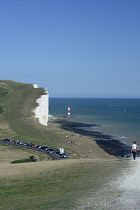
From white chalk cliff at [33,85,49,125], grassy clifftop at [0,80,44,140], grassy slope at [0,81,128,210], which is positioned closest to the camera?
grassy slope at [0,81,128,210]

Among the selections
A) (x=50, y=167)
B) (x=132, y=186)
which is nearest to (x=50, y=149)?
(x=50, y=167)

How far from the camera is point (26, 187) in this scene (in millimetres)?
16391

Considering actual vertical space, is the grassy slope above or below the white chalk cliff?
below

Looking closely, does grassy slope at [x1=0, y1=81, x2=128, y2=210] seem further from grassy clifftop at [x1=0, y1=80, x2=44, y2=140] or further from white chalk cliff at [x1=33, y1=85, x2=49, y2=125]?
white chalk cliff at [x1=33, y1=85, x2=49, y2=125]

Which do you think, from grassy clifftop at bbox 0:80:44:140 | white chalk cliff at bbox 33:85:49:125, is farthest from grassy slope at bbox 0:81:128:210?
white chalk cliff at bbox 33:85:49:125

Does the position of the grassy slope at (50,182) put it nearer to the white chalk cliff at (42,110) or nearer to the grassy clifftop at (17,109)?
the grassy clifftop at (17,109)

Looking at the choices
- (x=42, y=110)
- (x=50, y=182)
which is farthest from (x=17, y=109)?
(x=50, y=182)

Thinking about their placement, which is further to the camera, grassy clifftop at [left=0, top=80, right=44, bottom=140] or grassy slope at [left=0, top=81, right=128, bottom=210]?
grassy clifftop at [left=0, top=80, right=44, bottom=140]

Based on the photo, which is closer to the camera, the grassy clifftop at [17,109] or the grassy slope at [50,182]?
the grassy slope at [50,182]

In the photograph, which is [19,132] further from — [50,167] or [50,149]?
[50,167]

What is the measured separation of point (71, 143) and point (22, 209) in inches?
1509

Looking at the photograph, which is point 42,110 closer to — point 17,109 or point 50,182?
point 17,109

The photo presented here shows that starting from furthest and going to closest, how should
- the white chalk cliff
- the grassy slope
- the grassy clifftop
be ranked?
1. the white chalk cliff
2. the grassy clifftop
3. the grassy slope

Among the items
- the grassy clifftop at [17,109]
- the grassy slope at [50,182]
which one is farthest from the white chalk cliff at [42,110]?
the grassy slope at [50,182]
